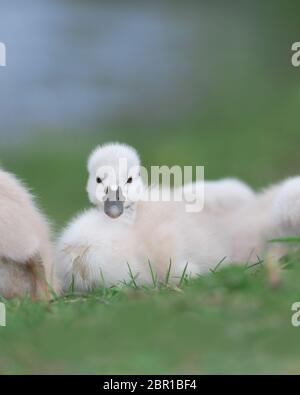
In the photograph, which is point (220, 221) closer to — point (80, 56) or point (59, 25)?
point (80, 56)

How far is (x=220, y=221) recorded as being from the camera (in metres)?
5.73

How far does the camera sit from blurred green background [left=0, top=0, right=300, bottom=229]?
1045 cm

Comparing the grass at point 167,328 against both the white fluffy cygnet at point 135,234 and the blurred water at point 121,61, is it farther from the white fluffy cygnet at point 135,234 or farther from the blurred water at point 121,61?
the blurred water at point 121,61

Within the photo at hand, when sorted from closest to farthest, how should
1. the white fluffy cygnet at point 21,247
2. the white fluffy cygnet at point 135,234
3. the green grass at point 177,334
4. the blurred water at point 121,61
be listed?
the green grass at point 177,334
the white fluffy cygnet at point 21,247
the white fluffy cygnet at point 135,234
the blurred water at point 121,61

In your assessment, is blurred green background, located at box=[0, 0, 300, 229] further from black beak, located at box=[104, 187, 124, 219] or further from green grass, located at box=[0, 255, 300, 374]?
green grass, located at box=[0, 255, 300, 374]

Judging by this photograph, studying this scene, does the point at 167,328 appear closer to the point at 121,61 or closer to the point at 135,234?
the point at 135,234

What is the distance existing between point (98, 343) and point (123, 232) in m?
1.37

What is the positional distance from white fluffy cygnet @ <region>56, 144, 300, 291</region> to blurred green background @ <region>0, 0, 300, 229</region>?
2841 mm

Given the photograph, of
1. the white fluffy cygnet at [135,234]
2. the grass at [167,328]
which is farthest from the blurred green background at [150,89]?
the grass at [167,328]

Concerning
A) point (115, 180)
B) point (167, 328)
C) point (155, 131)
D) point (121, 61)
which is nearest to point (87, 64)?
point (121, 61)

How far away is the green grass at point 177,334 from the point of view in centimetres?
355

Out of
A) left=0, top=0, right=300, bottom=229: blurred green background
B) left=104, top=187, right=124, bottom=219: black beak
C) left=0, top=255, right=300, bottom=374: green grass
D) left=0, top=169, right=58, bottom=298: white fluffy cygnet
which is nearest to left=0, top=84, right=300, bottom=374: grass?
left=0, top=255, right=300, bottom=374: green grass

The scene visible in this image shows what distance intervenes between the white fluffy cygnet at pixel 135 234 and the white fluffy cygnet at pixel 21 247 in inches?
7.5

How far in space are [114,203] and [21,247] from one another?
1.91 feet
